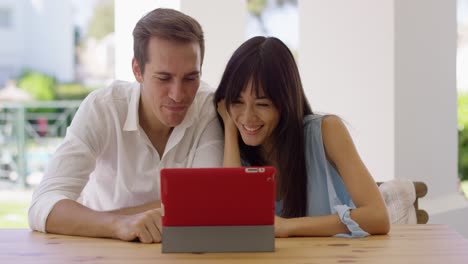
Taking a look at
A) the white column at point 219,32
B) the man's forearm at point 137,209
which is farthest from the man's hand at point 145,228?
the white column at point 219,32

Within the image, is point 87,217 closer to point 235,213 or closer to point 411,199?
point 235,213

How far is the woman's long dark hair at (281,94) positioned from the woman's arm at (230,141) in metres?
0.05

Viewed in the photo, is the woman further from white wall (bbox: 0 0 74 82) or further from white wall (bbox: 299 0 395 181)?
white wall (bbox: 0 0 74 82)

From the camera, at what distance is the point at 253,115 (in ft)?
8.24

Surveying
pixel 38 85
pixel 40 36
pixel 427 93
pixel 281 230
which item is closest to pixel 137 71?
pixel 281 230

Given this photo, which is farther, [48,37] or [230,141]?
[48,37]

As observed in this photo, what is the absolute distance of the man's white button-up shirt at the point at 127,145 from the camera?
2.62 metres

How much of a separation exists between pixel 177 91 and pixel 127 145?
11.2 inches

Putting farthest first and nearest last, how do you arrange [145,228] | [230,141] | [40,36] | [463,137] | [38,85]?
1. [40,36]
2. [38,85]
3. [463,137]
4. [230,141]
5. [145,228]

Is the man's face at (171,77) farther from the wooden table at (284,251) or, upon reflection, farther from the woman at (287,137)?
the wooden table at (284,251)

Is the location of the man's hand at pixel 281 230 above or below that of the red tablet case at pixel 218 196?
below

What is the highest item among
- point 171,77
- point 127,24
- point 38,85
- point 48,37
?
point 127,24

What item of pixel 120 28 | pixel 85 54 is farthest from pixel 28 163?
pixel 85 54

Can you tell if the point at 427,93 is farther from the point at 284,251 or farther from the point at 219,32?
the point at 284,251
